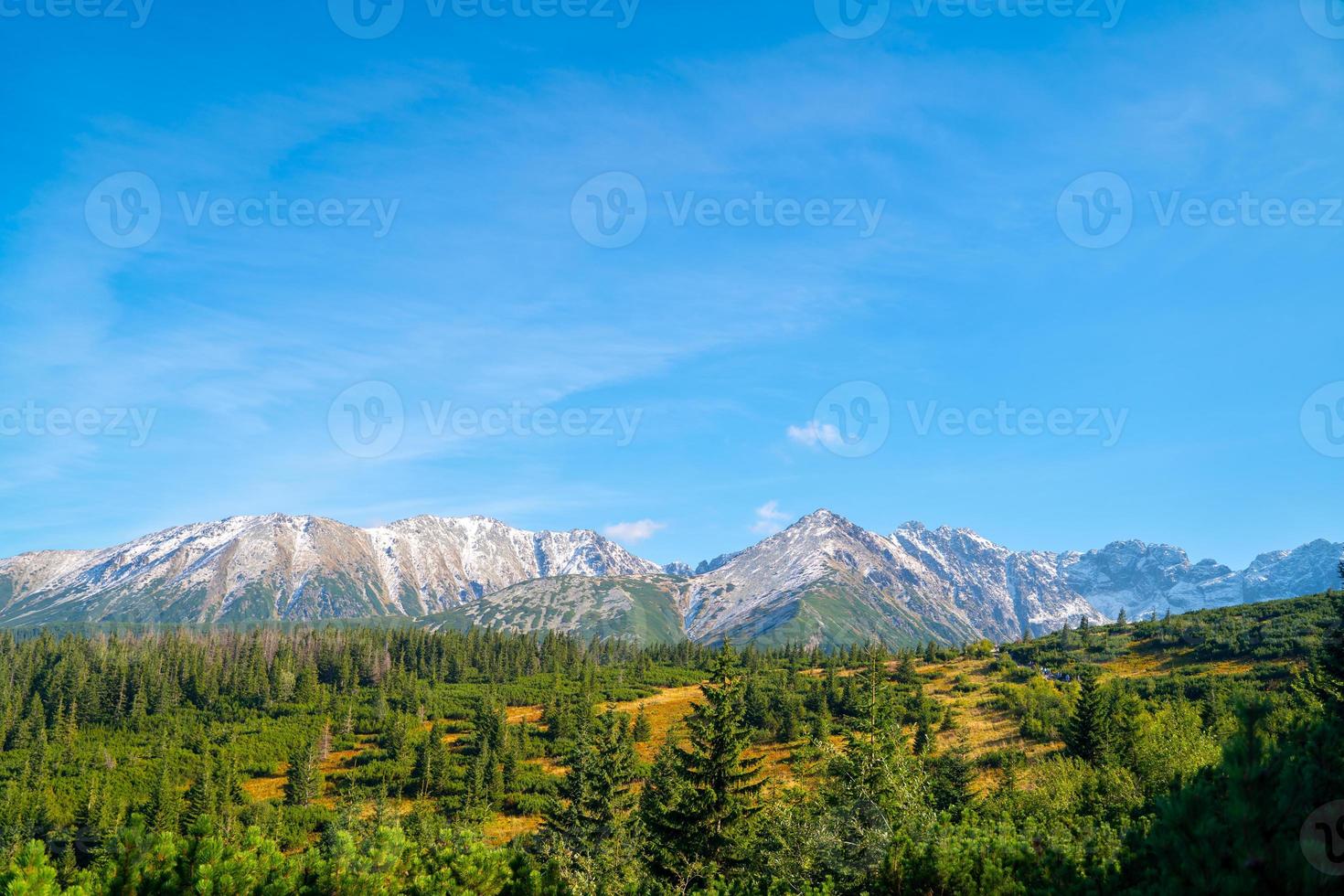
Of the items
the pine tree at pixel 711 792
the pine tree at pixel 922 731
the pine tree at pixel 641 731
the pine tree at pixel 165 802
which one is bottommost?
the pine tree at pixel 641 731

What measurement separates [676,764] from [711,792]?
3.62 metres

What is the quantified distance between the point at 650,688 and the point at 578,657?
42.3m

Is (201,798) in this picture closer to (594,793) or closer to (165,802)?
(165,802)

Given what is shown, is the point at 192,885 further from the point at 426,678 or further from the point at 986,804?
the point at 426,678

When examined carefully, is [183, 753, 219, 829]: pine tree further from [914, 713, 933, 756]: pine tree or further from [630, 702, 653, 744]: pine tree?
[914, 713, 933, 756]: pine tree

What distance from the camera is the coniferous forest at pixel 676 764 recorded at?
1041 centimetres

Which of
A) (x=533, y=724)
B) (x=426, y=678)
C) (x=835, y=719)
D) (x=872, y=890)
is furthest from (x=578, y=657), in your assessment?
(x=872, y=890)

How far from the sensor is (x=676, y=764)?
129 ft

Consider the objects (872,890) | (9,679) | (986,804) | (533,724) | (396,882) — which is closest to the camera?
(396,882)

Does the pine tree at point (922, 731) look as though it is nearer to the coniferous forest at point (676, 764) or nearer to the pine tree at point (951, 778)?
the coniferous forest at point (676, 764)

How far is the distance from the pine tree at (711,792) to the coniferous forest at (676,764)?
154 mm

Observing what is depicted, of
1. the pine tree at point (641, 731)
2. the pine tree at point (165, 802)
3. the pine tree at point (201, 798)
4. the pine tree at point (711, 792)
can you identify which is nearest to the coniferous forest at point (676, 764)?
the pine tree at point (711, 792)

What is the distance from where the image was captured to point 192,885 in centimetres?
1120

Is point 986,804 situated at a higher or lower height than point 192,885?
lower
